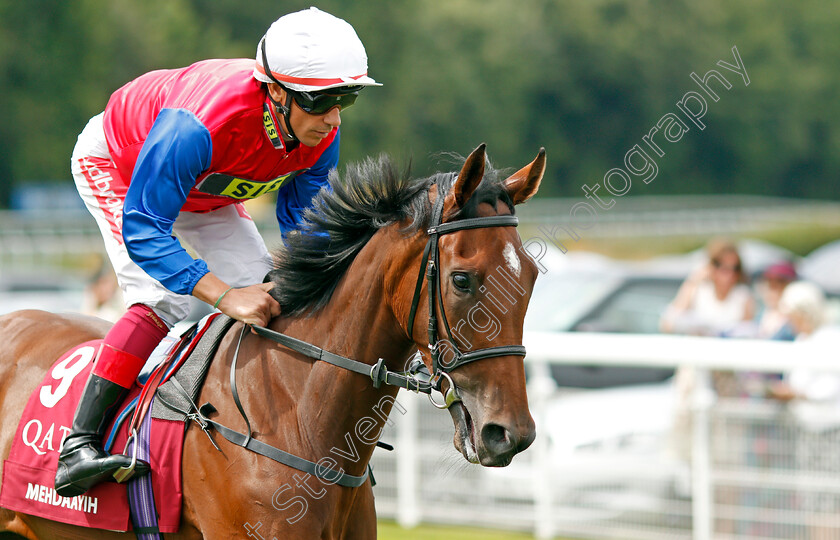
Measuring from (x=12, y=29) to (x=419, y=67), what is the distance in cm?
2263

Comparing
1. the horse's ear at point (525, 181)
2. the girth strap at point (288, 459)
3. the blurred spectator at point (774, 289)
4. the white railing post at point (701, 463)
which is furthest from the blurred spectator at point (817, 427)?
the girth strap at point (288, 459)

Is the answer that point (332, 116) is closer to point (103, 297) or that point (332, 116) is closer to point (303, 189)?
point (303, 189)

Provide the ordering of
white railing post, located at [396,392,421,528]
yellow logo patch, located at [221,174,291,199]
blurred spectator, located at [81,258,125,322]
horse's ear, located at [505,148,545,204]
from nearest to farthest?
1. horse's ear, located at [505,148,545,204]
2. yellow logo patch, located at [221,174,291,199]
3. white railing post, located at [396,392,421,528]
4. blurred spectator, located at [81,258,125,322]

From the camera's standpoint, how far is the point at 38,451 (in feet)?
10.4

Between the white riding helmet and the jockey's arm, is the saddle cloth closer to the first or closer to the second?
the jockey's arm

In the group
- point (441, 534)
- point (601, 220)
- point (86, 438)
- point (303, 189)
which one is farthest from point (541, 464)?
point (601, 220)

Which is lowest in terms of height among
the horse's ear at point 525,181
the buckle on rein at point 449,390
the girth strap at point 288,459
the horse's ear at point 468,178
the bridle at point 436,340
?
the girth strap at point 288,459

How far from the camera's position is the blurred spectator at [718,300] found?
7.37 metres

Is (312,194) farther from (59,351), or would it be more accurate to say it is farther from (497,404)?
(497,404)

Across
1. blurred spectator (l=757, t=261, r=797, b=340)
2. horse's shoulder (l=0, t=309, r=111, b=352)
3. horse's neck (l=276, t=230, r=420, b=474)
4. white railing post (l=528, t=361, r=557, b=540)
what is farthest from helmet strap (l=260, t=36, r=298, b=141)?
blurred spectator (l=757, t=261, r=797, b=340)

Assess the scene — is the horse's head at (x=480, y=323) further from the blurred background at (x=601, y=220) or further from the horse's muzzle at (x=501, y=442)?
the blurred background at (x=601, y=220)

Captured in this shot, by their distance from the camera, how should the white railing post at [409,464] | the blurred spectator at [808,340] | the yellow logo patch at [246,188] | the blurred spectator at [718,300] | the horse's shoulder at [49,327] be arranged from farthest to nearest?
the blurred spectator at [718,300] → the white railing post at [409,464] → the blurred spectator at [808,340] → the horse's shoulder at [49,327] → the yellow logo patch at [246,188]

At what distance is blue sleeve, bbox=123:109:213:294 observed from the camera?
9.16 ft

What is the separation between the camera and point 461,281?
251cm
